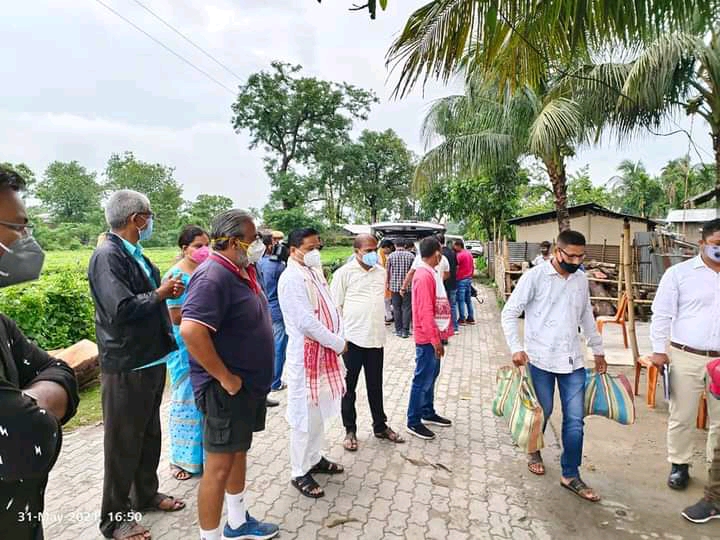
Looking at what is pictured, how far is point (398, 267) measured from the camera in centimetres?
796

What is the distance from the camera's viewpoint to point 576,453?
9.93 ft

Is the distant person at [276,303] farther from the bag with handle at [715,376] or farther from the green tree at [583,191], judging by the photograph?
the green tree at [583,191]

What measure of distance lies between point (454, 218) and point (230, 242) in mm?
Answer: 17470

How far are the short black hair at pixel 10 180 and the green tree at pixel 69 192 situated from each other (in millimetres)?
44141

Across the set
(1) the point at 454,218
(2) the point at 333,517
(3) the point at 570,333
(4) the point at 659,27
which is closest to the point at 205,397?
(2) the point at 333,517

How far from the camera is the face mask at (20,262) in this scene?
1257 millimetres

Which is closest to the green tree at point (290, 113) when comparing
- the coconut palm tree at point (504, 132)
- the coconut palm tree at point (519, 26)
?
the coconut palm tree at point (504, 132)

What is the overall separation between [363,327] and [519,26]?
241 cm

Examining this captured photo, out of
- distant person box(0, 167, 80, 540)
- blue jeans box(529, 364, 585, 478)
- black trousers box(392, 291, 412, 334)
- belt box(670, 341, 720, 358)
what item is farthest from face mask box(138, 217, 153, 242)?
black trousers box(392, 291, 412, 334)

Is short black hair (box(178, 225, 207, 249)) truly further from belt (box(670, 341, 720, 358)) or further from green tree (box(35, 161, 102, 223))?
green tree (box(35, 161, 102, 223))

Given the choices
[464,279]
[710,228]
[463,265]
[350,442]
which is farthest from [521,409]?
[464,279]

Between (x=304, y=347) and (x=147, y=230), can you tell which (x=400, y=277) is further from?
(x=147, y=230)

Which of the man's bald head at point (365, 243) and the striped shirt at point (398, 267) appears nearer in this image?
the man's bald head at point (365, 243)

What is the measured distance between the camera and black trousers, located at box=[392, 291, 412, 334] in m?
8.32
